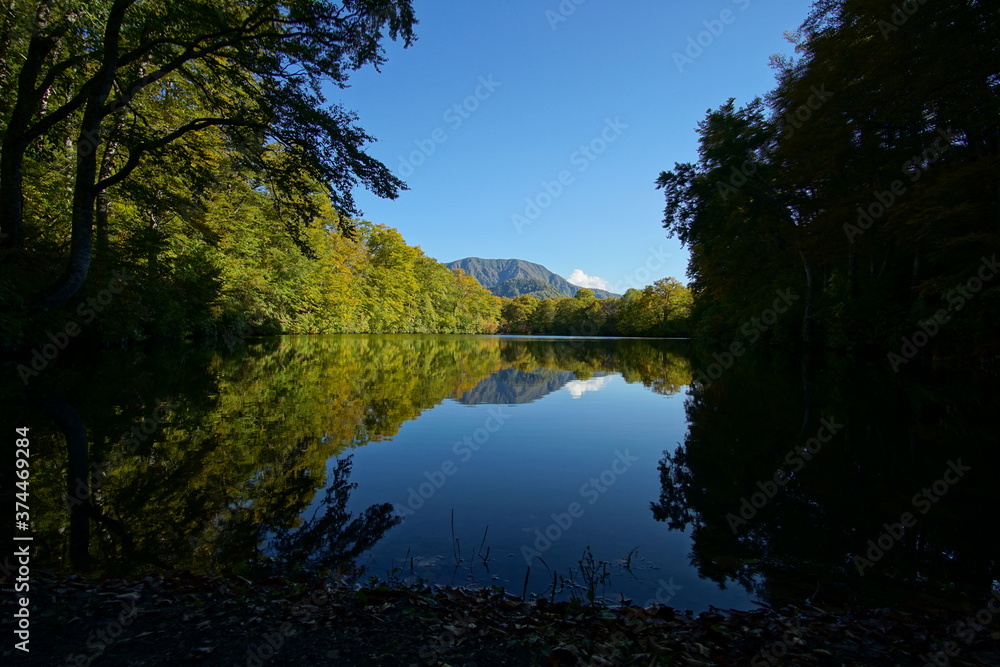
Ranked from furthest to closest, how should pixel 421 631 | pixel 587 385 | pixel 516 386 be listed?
1. pixel 587 385
2. pixel 516 386
3. pixel 421 631

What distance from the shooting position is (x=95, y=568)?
345 centimetres

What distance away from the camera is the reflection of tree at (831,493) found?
363cm

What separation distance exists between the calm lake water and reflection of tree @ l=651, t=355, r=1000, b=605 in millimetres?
29

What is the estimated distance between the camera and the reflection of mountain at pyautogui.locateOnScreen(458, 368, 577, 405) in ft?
41.3

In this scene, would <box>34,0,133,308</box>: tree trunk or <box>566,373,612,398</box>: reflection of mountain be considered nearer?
<box>34,0,133,308</box>: tree trunk

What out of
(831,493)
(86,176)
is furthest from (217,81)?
(831,493)

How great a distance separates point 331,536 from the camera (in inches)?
163

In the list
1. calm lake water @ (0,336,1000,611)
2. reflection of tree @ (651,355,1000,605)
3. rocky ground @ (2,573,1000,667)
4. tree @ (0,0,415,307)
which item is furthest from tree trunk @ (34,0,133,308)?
reflection of tree @ (651,355,1000,605)

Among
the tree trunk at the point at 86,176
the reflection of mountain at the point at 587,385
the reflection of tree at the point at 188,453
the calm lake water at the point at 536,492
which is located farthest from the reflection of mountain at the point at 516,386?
the tree trunk at the point at 86,176

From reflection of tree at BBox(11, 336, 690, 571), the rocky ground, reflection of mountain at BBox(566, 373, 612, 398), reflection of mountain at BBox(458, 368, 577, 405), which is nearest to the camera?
the rocky ground

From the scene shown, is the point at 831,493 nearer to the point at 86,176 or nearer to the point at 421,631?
the point at 421,631

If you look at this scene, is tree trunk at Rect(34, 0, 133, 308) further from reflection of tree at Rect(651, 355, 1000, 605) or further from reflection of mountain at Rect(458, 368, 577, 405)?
reflection of tree at Rect(651, 355, 1000, 605)

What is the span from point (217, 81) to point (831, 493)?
47.1 feet

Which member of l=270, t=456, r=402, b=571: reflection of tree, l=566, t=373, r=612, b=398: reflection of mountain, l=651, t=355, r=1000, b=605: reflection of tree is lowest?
l=651, t=355, r=1000, b=605: reflection of tree
